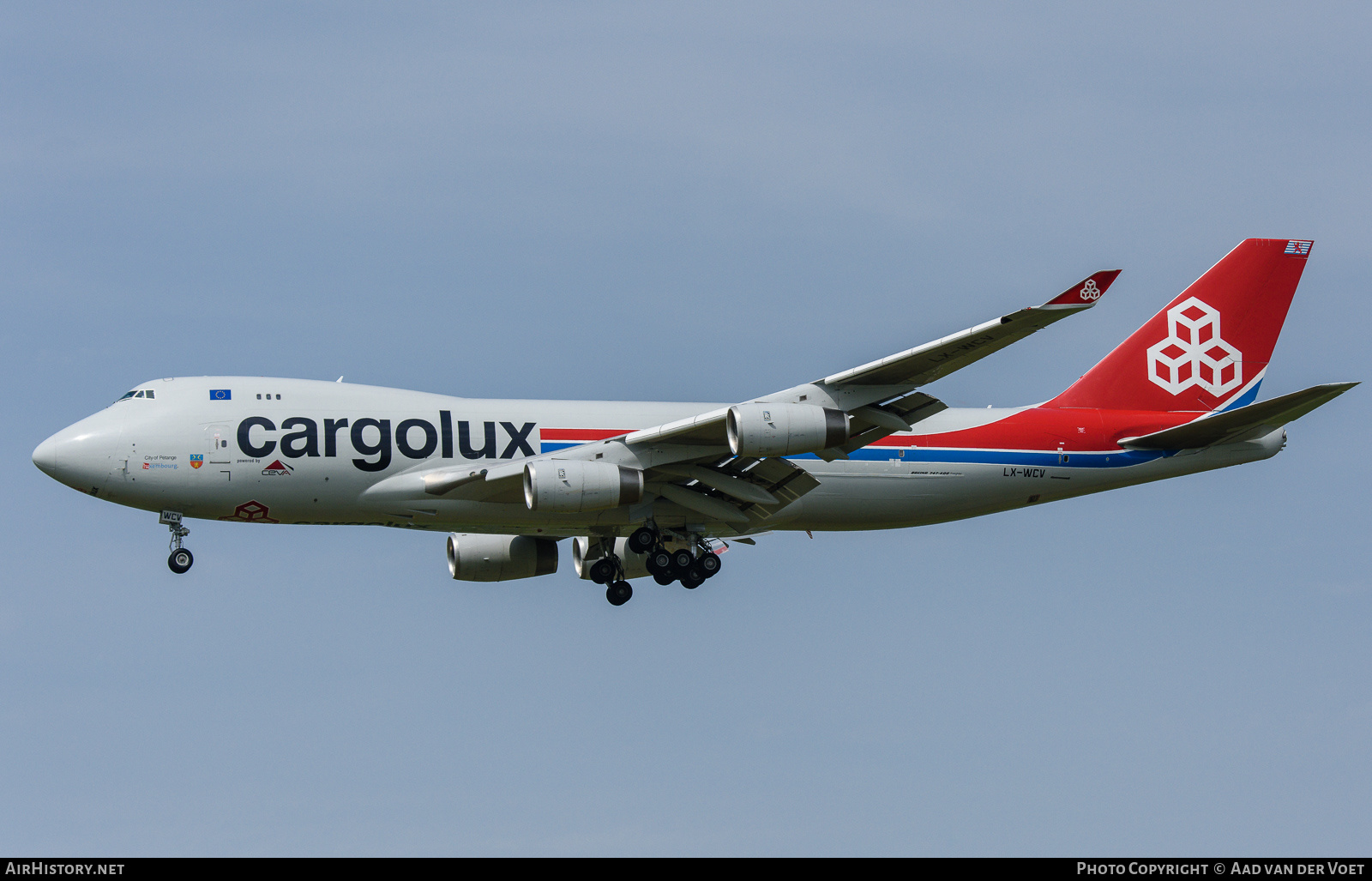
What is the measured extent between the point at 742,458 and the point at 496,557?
10528mm

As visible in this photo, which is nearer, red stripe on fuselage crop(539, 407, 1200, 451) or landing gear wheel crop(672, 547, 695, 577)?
landing gear wheel crop(672, 547, 695, 577)

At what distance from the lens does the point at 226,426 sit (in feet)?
129

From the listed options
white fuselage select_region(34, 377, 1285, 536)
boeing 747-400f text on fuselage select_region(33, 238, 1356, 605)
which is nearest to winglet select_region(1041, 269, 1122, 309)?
boeing 747-400f text on fuselage select_region(33, 238, 1356, 605)

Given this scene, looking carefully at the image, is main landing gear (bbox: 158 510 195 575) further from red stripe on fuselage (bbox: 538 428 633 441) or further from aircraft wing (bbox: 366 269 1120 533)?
red stripe on fuselage (bbox: 538 428 633 441)

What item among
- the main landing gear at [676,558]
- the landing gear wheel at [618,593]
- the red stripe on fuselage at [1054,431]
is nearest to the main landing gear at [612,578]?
the landing gear wheel at [618,593]

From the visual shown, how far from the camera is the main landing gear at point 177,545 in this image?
39594 millimetres

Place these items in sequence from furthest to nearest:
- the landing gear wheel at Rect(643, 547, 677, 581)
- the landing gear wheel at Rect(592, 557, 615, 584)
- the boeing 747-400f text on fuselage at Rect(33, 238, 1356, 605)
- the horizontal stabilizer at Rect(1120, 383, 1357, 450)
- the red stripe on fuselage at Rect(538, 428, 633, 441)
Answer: the landing gear wheel at Rect(592, 557, 615, 584), the red stripe on fuselage at Rect(538, 428, 633, 441), the landing gear wheel at Rect(643, 547, 677, 581), the horizontal stabilizer at Rect(1120, 383, 1357, 450), the boeing 747-400f text on fuselage at Rect(33, 238, 1356, 605)

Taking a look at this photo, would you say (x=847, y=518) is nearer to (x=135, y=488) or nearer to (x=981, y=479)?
Answer: (x=981, y=479)

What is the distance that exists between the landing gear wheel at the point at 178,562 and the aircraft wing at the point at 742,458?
493cm

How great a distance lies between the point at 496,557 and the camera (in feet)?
152

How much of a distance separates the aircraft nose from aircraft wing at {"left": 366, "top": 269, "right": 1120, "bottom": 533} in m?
7.59

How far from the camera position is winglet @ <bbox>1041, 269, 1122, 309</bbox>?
3221cm

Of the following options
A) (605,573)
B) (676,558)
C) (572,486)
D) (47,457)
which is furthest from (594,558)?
(47,457)

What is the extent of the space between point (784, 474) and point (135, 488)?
16036 mm
